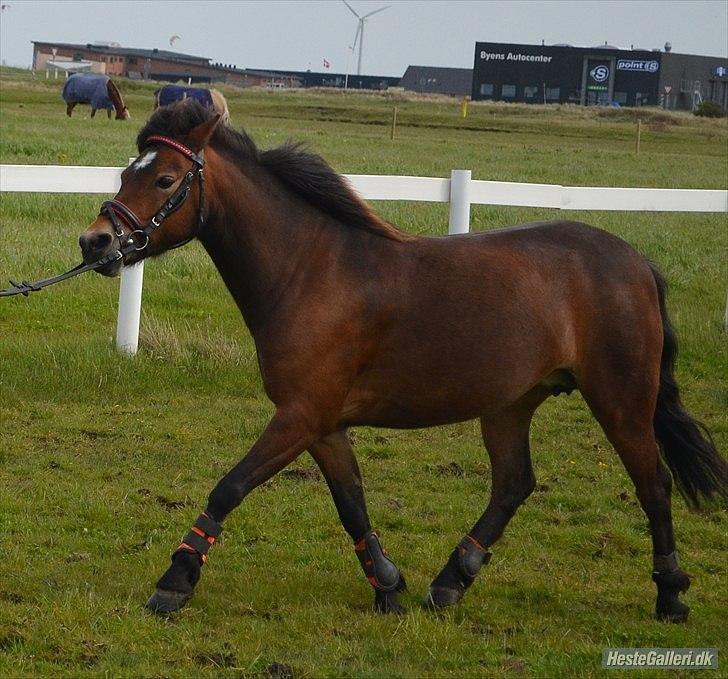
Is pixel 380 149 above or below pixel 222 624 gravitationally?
above

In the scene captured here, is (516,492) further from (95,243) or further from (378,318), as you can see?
(95,243)

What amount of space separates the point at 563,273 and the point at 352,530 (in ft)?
4.75

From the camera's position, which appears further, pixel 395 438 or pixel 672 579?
pixel 395 438

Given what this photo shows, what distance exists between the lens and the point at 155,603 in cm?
491

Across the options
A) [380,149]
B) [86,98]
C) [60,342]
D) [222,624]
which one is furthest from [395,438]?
[86,98]

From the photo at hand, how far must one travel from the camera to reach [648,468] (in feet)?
18.0

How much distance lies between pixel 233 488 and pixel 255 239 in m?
1.04

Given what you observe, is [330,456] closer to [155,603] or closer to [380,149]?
[155,603]

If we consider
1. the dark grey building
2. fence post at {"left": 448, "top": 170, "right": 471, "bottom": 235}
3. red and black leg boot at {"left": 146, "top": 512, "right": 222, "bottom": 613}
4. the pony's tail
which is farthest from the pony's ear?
the dark grey building

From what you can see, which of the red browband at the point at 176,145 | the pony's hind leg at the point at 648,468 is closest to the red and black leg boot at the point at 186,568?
the red browband at the point at 176,145

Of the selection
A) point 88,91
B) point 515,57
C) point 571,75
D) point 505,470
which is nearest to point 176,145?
point 505,470

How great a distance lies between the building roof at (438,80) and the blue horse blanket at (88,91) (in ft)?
291

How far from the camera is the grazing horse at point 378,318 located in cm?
487

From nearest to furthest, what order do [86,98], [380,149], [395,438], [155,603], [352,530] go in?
[155,603], [352,530], [395,438], [380,149], [86,98]
